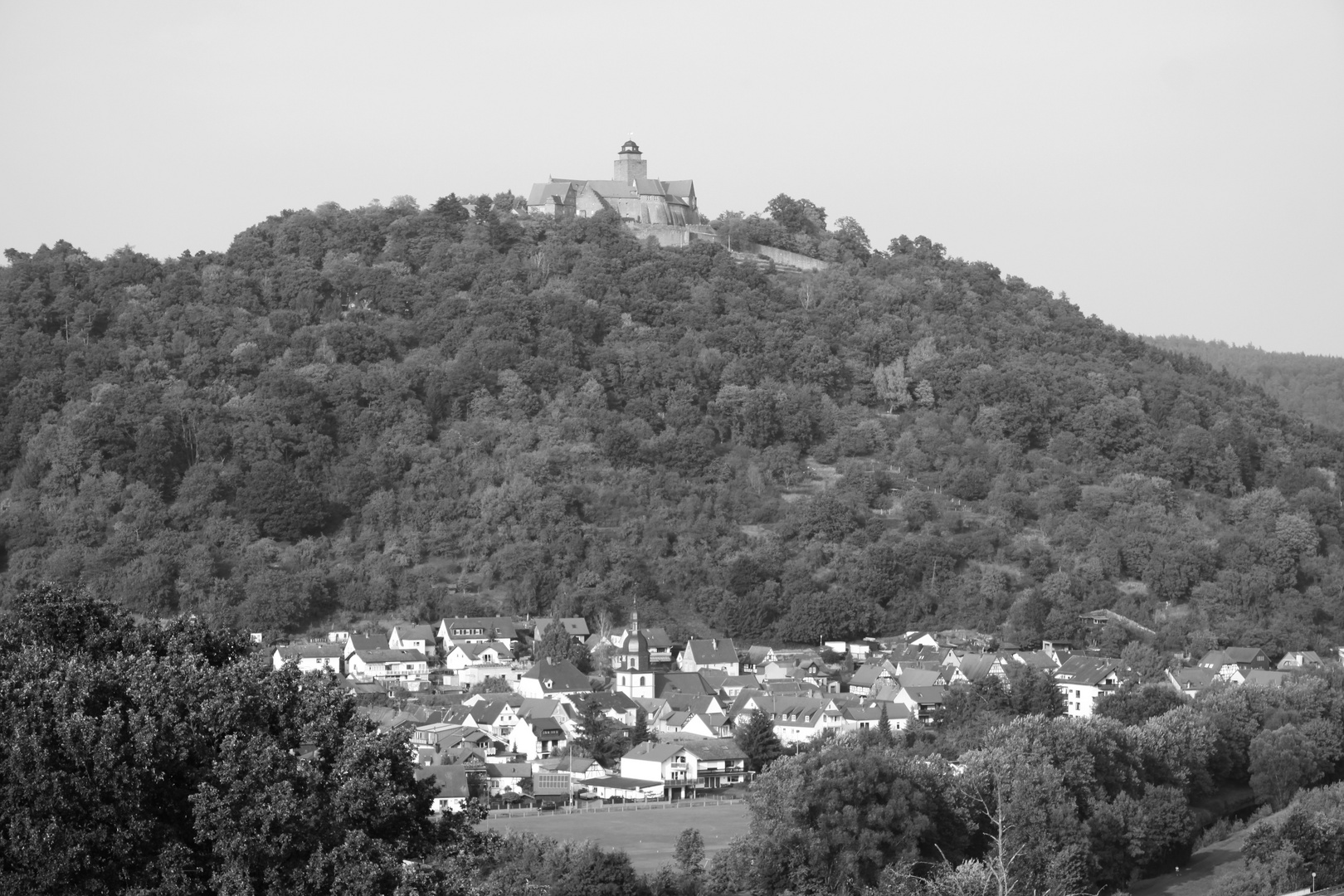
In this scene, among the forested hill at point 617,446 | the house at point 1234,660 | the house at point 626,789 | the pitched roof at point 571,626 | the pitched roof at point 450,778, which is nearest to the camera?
the pitched roof at point 450,778

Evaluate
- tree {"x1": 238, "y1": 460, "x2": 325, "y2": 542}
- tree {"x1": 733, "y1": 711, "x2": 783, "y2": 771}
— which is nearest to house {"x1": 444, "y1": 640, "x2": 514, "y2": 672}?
tree {"x1": 238, "y1": 460, "x2": 325, "y2": 542}

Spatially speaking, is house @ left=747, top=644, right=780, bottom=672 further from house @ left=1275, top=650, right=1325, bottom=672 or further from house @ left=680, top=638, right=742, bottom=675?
house @ left=1275, top=650, right=1325, bottom=672

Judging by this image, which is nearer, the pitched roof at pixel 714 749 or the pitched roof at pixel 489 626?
the pitched roof at pixel 714 749

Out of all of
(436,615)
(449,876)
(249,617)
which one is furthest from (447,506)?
(449,876)

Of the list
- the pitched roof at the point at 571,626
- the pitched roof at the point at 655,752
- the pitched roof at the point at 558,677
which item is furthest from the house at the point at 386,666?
the pitched roof at the point at 655,752

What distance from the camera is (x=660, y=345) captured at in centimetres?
6141

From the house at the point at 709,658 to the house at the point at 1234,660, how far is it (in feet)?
38.9

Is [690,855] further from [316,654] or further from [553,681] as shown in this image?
[316,654]

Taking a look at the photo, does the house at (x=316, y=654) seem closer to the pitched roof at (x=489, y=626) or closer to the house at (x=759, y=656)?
the pitched roof at (x=489, y=626)

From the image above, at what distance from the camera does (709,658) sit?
45.2 meters

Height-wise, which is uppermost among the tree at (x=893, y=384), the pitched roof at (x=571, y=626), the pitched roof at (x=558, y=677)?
the tree at (x=893, y=384)

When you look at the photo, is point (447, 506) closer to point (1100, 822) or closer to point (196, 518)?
point (196, 518)

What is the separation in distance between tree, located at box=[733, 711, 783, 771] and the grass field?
2717 mm

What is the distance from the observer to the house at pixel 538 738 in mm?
36481
